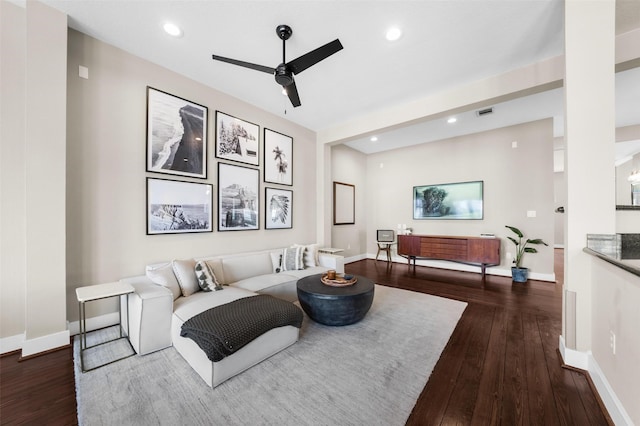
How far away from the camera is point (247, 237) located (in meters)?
4.00

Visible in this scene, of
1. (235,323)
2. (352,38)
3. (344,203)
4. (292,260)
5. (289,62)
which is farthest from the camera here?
(344,203)

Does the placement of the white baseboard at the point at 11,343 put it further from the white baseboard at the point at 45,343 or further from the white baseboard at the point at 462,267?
the white baseboard at the point at 462,267

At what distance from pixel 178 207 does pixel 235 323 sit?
1995 millimetres

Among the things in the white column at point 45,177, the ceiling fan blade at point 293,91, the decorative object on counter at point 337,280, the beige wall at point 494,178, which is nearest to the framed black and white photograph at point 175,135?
the white column at point 45,177

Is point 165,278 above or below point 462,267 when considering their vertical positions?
above

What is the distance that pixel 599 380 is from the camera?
1689mm

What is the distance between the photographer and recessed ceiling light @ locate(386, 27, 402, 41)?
2416 mm

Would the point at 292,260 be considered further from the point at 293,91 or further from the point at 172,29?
the point at 172,29

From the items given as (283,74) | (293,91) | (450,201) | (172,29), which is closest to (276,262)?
(293,91)

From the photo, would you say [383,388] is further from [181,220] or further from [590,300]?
[181,220]

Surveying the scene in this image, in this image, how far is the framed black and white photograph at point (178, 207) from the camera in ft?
9.63

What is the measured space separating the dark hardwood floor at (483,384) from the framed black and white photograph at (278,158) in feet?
10.9

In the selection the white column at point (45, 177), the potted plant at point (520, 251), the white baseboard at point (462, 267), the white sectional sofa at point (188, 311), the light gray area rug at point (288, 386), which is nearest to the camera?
the light gray area rug at point (288, 386)

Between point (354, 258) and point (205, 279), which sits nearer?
point (205, 279)
